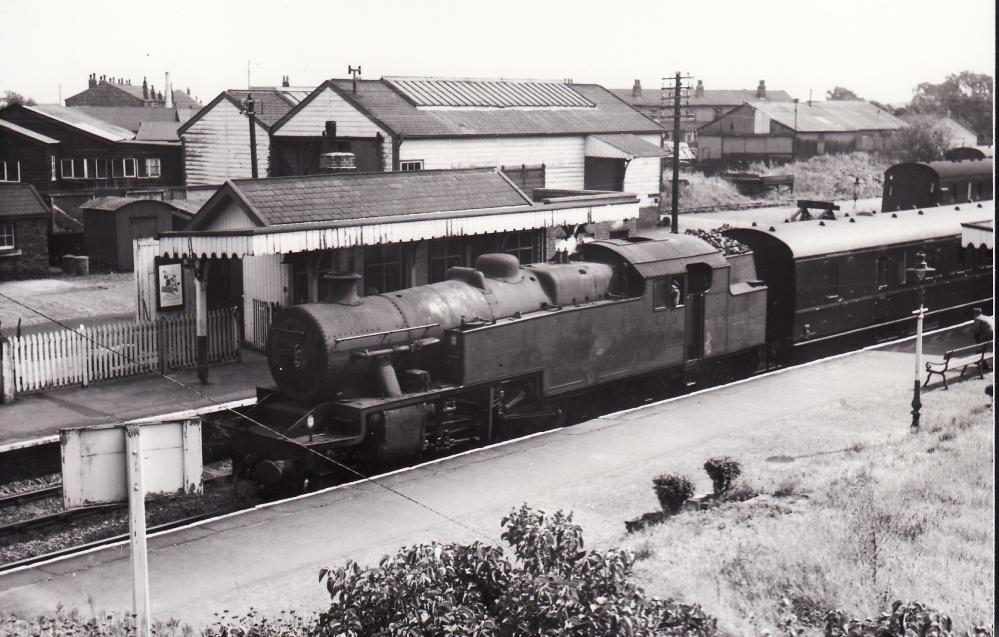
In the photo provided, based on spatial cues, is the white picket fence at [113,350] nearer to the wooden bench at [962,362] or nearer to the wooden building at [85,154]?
the wooden bench at [962,362]

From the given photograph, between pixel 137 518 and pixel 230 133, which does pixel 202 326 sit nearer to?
pixel 137 518

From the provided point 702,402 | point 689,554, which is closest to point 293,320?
point 689,554

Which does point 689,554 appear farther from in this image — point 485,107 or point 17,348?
point 485,107

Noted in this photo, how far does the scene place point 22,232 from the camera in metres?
29.3

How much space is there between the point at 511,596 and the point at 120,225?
88.4ft

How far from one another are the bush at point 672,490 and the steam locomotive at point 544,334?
349 cm

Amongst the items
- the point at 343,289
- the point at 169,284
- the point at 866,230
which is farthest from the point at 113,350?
the point at 866,230

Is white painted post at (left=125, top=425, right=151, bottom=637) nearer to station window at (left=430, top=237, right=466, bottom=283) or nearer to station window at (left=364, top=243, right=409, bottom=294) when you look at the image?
station window at (left=364, top=243, right=409, bottom=294)

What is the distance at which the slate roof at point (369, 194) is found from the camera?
1692 centimetres

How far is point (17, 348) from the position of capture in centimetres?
1697

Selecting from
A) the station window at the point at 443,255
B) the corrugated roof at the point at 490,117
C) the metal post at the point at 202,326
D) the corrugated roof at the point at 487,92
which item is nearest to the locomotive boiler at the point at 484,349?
the station window at the point at 443,255

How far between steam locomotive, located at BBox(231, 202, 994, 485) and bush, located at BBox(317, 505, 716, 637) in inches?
208

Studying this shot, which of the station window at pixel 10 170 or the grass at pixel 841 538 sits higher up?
the station window at pixel 10 170

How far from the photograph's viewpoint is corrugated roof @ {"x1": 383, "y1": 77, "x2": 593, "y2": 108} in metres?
30.0
